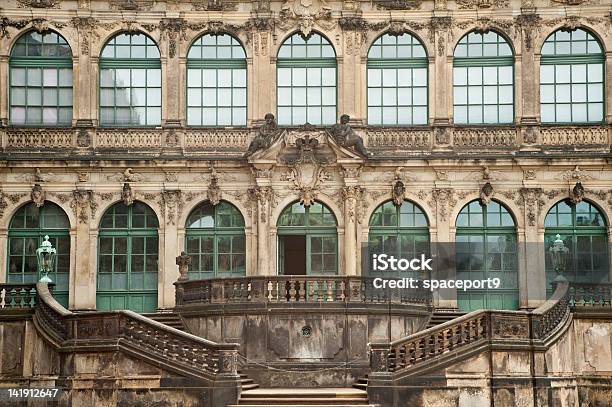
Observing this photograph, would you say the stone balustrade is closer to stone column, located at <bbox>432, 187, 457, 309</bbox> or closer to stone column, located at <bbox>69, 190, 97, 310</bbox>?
stone column, located at <bbox>432, 187, 457, 309</bbox>

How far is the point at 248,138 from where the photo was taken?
35.1m

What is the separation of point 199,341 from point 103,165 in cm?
1043

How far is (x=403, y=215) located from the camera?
115 ft

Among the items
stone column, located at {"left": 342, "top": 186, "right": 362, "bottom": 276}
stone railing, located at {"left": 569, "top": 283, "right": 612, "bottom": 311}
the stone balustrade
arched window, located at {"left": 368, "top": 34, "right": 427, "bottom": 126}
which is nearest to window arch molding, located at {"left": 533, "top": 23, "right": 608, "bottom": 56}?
the stone balustrade

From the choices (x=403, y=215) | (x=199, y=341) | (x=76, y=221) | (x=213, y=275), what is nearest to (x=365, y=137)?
(x=403, y=215)

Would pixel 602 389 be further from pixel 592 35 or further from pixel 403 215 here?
pixel 592 35

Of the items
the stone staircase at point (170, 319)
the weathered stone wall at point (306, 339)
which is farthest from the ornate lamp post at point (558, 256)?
the stone staircase at point (170, 319)

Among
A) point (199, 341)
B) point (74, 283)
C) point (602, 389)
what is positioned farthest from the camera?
point (74, 283)

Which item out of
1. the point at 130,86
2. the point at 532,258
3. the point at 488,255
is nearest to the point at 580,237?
the point at 532,258

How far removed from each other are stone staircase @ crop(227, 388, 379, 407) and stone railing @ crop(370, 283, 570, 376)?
72 cm

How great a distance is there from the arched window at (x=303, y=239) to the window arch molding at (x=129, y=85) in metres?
4.89

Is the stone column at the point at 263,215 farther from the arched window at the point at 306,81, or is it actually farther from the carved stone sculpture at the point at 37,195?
the carved stone sculpture at the point at 37,195

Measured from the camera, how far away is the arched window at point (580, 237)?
3453 cm

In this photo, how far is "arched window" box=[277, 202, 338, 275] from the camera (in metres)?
34.7
